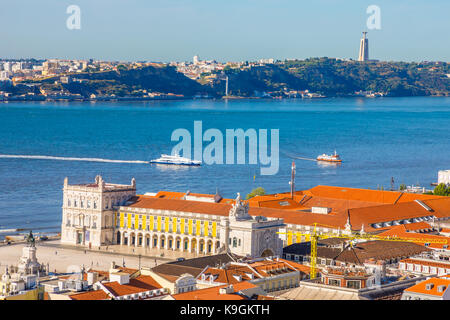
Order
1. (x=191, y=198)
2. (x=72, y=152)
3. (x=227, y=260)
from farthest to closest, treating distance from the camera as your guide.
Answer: (x=72, y=152)
(x=191, y=198)
(x=227, y=260)

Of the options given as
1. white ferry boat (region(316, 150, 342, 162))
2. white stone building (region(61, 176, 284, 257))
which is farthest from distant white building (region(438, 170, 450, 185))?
white stone building (region(61, 176, 284, 257))

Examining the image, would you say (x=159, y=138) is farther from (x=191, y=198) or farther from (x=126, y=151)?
(x=191, y=198)

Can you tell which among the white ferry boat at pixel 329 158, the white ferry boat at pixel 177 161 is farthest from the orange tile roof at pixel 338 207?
the white ferry boat at pixel 329 158

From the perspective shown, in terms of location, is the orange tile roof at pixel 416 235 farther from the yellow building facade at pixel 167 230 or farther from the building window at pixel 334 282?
the building window at pixel 334 282

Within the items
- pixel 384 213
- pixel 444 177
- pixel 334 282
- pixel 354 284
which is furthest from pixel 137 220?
pixel 444 177
